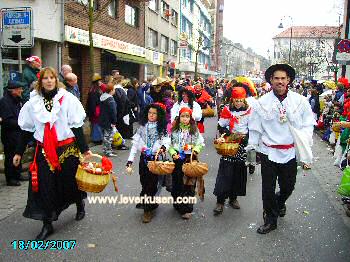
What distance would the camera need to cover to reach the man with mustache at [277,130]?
500 cm

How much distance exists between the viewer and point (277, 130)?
5066mm

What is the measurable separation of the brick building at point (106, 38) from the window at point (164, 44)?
7062 millimetres

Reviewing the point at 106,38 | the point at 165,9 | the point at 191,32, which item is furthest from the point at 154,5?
the point at 191,32

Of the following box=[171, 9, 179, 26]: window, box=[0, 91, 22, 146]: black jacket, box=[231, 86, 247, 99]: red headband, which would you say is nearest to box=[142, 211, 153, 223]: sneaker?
box=[231, 86, 247, 99]: red headband

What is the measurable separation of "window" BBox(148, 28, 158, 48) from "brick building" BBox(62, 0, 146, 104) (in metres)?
3.04

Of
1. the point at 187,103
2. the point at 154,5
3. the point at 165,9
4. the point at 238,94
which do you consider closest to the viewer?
the point at 238,94

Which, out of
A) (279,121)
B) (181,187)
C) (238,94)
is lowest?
(181,187)

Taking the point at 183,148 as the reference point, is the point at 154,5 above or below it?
above

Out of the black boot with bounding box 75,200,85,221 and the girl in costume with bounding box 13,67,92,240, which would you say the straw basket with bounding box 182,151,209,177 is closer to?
the girl in costume with bounding box 13,67,92,240

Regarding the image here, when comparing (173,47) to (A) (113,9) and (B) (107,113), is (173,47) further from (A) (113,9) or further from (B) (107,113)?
(B) (107,113)

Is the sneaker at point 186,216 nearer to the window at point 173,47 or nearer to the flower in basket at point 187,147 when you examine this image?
the flower in basket at point 187,147

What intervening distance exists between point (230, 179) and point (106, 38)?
52.3 ft

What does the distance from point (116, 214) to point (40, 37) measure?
10258mm
